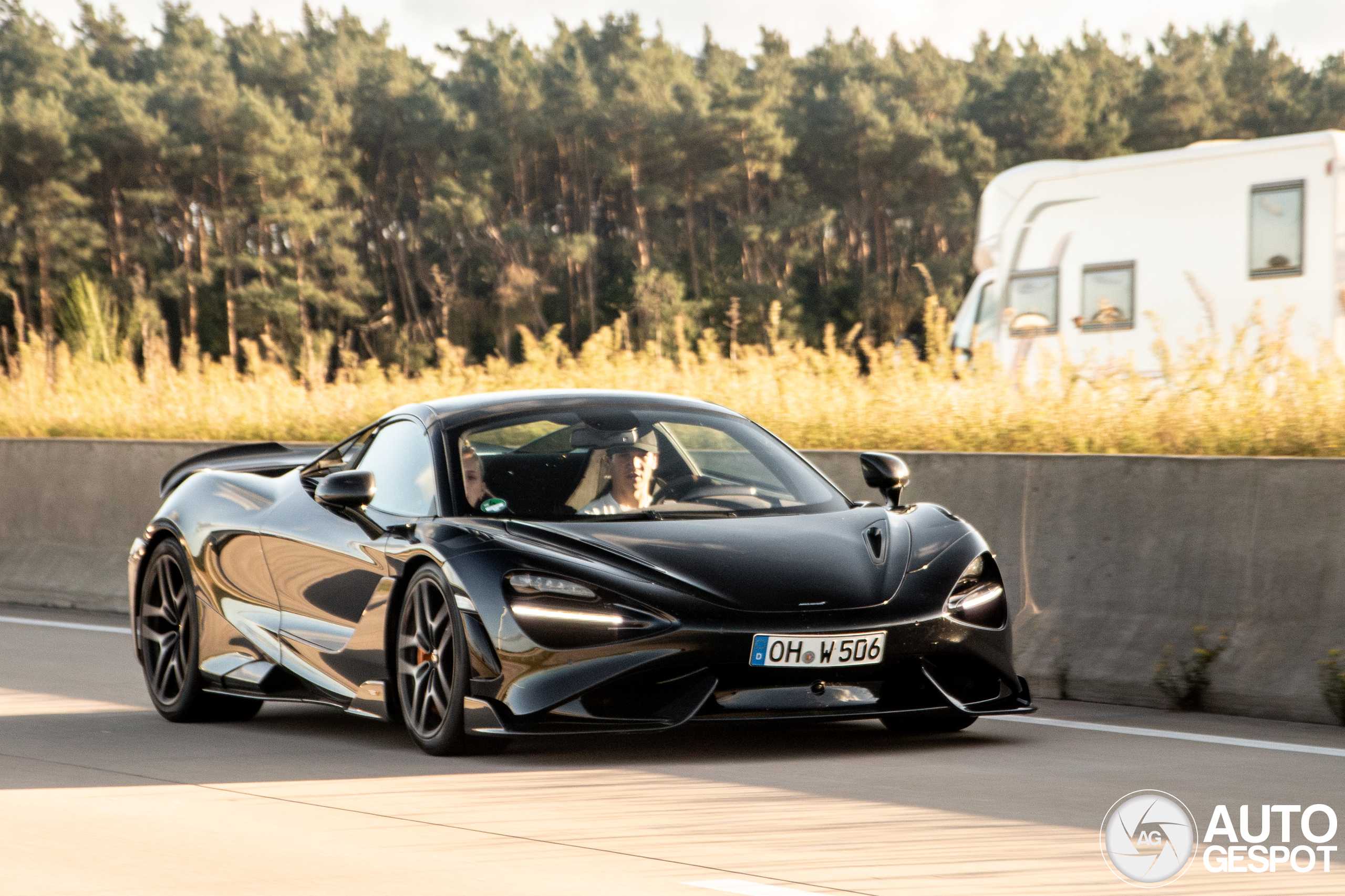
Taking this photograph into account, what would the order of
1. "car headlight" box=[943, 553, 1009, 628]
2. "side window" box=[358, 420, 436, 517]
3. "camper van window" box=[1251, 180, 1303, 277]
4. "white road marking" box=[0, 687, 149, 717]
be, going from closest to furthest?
"car headlight" box=[943, 553, 1009, 628] → "side window" box=[358, 420, 436, 517] → "white road marking" box=[0, 687, 149, 717] → "camper van window" box=[1251, 180, 1303, 277]

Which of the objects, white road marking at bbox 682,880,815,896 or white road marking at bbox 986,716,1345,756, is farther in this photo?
white road marking at bbox 986,716,1345,756

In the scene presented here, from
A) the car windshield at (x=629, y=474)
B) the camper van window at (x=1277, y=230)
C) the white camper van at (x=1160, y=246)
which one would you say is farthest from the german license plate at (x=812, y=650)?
the camper van window at (x=1277, y=230)

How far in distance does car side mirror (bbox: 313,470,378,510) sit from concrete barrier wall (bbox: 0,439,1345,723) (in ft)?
10.7

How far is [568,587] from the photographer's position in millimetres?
6504

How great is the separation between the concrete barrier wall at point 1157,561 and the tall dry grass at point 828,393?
167 cm

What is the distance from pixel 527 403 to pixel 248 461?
1.95 meters

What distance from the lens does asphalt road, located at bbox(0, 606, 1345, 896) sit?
193 inches

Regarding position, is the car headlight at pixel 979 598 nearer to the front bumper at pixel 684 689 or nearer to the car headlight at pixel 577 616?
the front bumper at pixel 684 689

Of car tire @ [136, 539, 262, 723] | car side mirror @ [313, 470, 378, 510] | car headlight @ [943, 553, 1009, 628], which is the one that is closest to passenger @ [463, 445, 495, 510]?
car side mirror @ [313, 470, 378, 510]

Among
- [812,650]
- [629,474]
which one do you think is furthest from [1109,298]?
[812,650]

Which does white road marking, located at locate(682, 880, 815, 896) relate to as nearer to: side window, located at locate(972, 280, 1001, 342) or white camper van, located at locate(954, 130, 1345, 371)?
white camper van, located at locate(954, 130, 1345, 371)

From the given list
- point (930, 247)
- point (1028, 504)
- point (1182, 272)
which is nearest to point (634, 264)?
point (930, 247)

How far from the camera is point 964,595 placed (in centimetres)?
684

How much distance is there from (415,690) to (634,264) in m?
80.3
